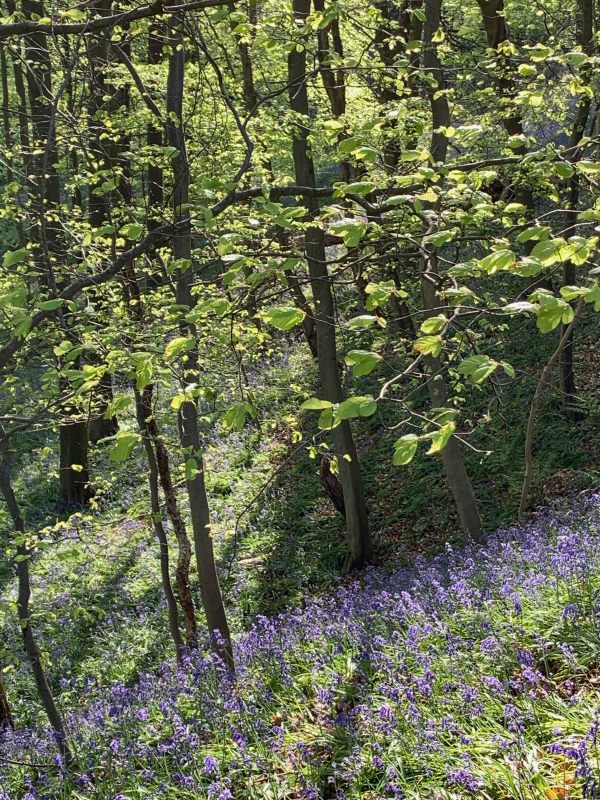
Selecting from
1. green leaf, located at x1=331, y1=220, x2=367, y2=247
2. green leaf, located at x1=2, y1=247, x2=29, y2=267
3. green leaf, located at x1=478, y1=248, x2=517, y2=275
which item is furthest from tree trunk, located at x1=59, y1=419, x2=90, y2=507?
green leaf, located at x1=478, y1=248, x2=517, y2=275

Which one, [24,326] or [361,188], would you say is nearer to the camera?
[361,188]

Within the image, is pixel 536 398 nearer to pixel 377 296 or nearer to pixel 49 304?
pixel 377 296

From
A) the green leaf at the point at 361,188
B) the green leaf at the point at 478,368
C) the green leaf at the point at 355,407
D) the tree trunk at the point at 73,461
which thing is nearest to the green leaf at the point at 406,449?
the green leaf at the point at 355,407

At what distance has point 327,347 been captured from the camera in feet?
31.8

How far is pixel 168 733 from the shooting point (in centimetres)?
488

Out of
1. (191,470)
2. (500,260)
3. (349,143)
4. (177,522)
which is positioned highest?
(349,143)

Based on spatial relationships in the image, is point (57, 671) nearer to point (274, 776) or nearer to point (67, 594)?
point (67, 594)

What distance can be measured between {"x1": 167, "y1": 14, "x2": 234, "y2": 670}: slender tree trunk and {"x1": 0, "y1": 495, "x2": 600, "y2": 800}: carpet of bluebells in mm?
790

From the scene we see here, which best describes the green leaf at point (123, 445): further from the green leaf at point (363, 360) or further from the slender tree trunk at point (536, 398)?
the slender tree trunk at point (536, 398)

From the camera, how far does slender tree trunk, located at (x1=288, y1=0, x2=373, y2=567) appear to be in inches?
349

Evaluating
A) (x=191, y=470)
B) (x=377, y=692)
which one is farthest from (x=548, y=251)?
(x=377, y=692)

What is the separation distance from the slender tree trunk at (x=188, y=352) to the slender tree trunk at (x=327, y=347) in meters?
2.53

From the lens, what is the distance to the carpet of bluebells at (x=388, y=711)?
329 cm

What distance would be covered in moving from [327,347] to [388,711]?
642cm
